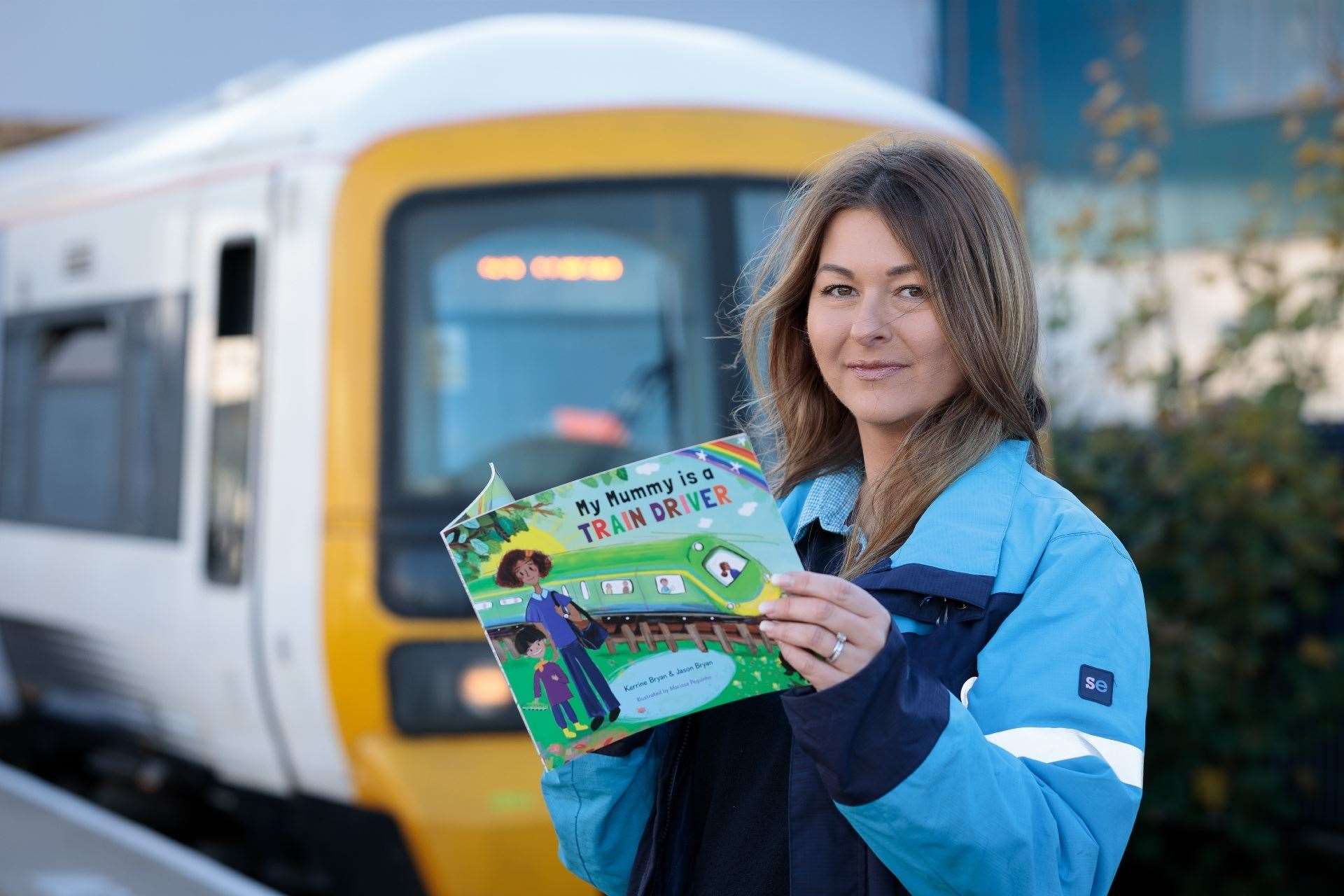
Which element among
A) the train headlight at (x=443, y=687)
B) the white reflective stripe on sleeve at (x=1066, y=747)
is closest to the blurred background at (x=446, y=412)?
the train headlight at (x=443, y=687)

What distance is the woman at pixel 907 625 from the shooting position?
132 cm

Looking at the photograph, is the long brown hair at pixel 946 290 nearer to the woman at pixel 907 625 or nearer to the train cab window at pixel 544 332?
the woman at pixel 907 625

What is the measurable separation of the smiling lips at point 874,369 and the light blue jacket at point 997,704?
0.43 ft

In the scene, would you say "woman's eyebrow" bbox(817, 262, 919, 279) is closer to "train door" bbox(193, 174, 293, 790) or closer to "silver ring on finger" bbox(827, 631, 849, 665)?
"silver ring on finger" bbox(827, 631, 849, 665)

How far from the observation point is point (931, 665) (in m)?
1.46

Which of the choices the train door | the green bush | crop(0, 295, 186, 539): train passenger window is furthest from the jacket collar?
crop(0, 295, 186, 539): train passenger window

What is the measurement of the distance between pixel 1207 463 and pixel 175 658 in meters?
3.50

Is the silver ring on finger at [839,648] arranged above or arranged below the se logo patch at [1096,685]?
above

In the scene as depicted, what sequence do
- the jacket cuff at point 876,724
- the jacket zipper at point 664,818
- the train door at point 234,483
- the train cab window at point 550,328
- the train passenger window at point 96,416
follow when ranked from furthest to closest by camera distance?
the train passenger window at point 96,416
the train door at point 234,483
the train cab window at point 550,328
the jacket zipper at point 664,818
the jacket cuff at point 876,724

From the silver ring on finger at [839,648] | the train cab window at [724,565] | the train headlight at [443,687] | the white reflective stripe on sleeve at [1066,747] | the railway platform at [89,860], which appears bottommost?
the railway platform at [89,860]

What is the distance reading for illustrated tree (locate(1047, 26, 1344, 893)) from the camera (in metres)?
5.11

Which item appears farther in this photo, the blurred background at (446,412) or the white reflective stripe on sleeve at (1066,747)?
the blurred background at (446,412)

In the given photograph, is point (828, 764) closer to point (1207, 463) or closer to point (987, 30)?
point (1207, 463)

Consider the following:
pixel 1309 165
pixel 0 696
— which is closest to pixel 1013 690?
pixel 1309 165
